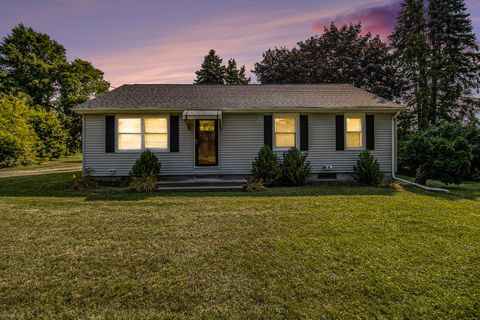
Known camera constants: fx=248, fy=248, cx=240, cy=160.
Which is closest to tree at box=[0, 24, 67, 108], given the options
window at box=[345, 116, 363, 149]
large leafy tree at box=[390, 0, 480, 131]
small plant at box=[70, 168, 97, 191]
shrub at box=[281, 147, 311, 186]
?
small plant at box=[70, 168, 97, 191]

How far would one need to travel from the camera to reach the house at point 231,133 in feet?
30.8

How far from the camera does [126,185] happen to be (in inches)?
361

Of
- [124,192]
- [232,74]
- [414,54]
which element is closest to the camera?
[124,192]

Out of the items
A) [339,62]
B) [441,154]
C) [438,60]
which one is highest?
[339,62]

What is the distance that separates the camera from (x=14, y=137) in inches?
615

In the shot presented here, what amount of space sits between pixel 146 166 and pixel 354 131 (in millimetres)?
8069

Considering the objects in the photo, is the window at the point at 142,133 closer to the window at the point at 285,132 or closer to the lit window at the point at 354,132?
the window at the point at 285,132

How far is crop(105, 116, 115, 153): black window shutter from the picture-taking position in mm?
Result: 9336

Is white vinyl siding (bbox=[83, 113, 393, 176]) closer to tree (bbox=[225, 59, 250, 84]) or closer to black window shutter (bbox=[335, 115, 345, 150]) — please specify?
black window shutter (bbox=[335, 115, 345, 150])

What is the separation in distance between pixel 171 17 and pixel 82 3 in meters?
3.79

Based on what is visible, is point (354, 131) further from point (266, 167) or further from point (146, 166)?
point (146, 166)

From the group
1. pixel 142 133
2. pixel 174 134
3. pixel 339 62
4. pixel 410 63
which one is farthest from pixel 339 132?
pixel 339 62

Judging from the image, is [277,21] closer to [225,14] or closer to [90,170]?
[225,14]

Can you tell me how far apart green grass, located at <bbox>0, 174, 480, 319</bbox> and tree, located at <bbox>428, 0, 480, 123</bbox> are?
51.8ft
